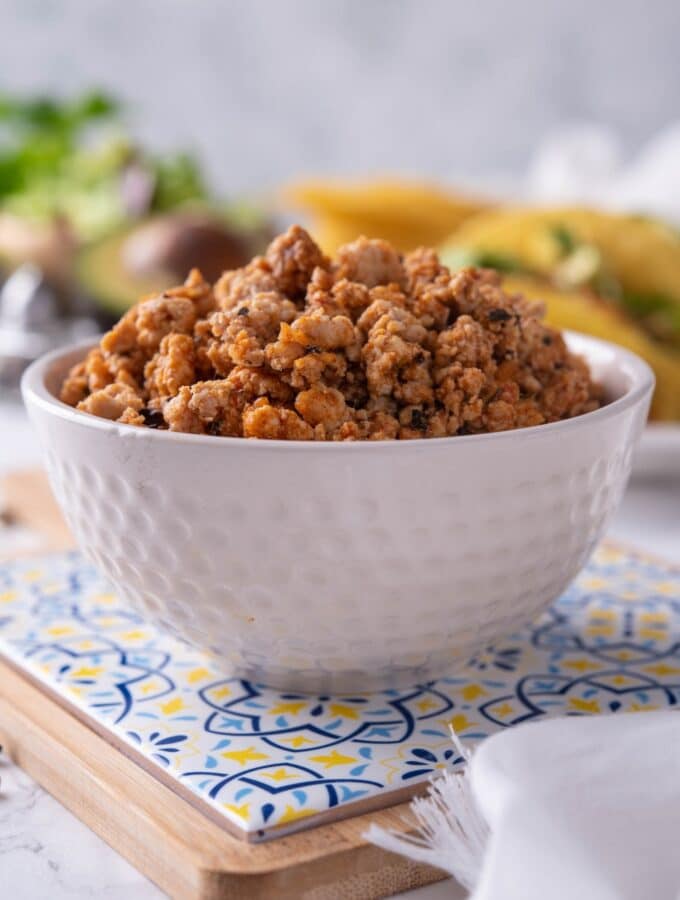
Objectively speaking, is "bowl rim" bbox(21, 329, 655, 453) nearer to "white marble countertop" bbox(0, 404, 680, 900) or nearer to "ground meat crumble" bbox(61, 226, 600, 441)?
"ground meat crumble" bbox(61, 226, 600, 441)

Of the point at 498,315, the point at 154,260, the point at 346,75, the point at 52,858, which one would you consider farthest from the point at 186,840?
the point at 346,75

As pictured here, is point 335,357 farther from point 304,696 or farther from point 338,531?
point 304,696

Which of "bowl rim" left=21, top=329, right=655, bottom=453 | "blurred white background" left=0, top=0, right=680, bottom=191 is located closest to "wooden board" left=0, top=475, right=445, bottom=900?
"bowl rim" left=21, top=329, right=655, bottom=453

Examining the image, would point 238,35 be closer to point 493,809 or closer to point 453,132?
point 453,132

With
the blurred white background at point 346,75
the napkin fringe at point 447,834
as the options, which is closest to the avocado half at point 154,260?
the napkin fringe at point 447,834

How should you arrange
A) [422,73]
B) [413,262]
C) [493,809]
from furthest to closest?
1. [422,73]
2. [413,262]
3. [493,809]

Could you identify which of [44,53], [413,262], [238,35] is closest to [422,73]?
[238,35]
